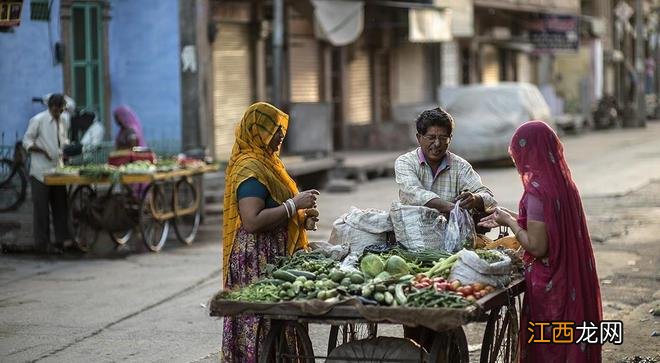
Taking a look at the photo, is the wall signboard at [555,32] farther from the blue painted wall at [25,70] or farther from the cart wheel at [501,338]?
the cart wheel at [501,338]

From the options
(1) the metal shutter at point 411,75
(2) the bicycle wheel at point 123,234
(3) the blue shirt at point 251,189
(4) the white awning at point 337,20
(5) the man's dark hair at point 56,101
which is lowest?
(2) the bicycle wheel at point 123,234

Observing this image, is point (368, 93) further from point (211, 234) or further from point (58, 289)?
point (58, 289)

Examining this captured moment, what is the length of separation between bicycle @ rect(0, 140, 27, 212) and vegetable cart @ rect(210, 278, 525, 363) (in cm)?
825

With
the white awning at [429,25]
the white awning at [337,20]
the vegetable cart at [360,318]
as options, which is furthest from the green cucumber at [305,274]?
the white awning at [429,25]

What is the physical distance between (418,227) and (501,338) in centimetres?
82

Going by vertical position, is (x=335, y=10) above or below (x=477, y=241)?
above

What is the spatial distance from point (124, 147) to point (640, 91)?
101ft

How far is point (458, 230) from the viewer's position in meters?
6.99

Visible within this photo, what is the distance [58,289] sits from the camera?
38.7 feet

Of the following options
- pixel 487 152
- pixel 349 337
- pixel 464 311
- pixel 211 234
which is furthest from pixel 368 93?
pixel 464 311

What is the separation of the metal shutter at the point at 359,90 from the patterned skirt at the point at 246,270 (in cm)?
2101

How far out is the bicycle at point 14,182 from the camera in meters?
14.3

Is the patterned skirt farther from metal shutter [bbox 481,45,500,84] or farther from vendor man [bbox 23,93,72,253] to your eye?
metal shutter [bbox 481,45,500,84]

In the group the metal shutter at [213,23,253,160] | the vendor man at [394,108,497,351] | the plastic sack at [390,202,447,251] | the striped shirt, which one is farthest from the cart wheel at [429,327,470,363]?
the metal shutter at [213,23,253,160]
